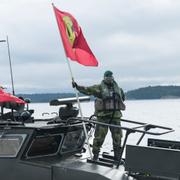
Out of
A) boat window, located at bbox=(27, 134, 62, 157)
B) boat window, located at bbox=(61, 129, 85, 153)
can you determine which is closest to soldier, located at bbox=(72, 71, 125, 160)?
boat window, located at bbox=(61, 129, 85, 153)

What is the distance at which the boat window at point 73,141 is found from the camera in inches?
329

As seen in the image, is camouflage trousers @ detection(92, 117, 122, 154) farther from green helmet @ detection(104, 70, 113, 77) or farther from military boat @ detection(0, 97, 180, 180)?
military boat @ detection(0, 97, 180, 180)

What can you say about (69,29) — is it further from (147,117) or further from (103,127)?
(147,117)

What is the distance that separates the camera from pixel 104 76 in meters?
9.95

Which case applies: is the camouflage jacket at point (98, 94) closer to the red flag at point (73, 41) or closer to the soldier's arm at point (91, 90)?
the soldier's arm at point (91, 90)

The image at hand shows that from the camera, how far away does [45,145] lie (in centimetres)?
809

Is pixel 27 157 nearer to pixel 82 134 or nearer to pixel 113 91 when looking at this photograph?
pixel 82 134

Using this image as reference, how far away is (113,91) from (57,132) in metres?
2.04

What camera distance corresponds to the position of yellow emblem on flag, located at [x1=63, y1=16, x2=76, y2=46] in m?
9.35

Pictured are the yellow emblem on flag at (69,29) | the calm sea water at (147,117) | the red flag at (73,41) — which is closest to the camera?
the red flag at (73,41)

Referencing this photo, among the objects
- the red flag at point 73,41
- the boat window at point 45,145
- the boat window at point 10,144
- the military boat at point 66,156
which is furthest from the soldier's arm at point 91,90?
the boat window at point 10,144

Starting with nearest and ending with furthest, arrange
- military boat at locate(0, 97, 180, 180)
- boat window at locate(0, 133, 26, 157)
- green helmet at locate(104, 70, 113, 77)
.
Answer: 1. military boat at locate(0, 97, 180, 180)
2. boat window at locate(0, 133, 26, 157)
3. green helmet at locate(104, 70, 113, 77)

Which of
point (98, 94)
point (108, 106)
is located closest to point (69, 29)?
point (98, 94)

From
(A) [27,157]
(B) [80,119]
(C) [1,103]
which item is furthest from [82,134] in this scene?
(C) [1,103]
